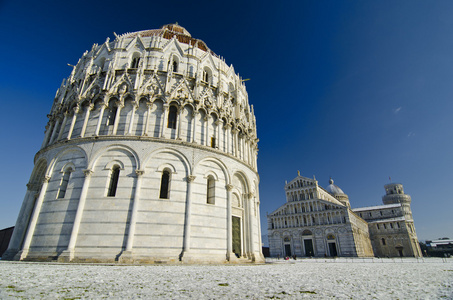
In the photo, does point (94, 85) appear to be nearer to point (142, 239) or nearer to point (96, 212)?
point (96, 212)

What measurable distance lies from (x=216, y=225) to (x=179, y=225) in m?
2.71

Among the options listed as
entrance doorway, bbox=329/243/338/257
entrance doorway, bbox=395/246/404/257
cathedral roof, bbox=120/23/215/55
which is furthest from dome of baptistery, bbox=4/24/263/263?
entrance doorway, bbox=395/246/404/257

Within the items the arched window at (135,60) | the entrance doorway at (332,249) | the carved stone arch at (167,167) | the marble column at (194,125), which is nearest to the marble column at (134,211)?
the carved stone arch at (167,167)

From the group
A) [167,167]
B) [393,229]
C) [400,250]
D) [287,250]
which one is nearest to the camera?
[167,167]

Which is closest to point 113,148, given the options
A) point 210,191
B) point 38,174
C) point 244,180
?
point 210,191

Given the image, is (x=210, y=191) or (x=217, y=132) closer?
(x=210, y=191)

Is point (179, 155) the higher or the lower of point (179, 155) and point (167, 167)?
the higher

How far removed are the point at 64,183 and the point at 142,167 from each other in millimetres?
5564

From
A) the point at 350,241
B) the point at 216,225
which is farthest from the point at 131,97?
the point at 350,241

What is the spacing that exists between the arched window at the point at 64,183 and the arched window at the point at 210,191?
31.3 feet

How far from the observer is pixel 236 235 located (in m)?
17.9

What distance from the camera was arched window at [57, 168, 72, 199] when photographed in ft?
51.2

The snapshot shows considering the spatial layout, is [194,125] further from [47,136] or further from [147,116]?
[47,136]

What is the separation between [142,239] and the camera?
13.9 metres
